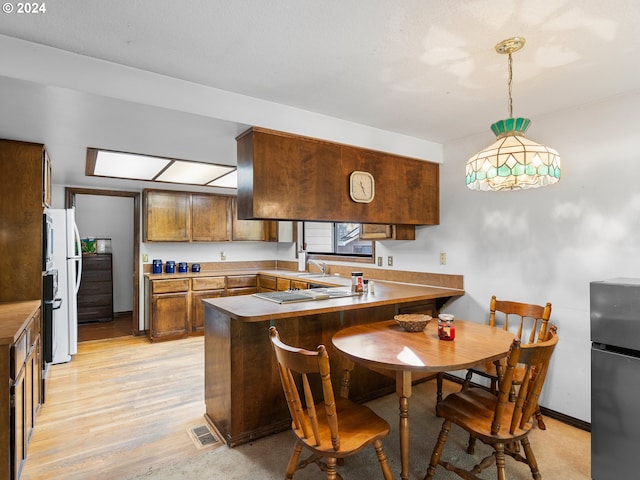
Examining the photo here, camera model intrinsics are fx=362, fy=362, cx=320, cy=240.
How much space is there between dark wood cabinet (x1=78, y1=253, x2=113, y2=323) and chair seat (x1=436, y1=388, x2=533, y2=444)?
18.8 feet

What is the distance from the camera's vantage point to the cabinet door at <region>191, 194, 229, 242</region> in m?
5.27

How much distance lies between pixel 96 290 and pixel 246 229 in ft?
8.72

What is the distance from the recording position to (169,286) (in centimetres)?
473

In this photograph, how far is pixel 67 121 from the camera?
231 centimetres

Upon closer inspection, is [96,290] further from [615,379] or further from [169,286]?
[615,379]

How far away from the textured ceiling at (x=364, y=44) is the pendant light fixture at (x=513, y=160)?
0.67 ft

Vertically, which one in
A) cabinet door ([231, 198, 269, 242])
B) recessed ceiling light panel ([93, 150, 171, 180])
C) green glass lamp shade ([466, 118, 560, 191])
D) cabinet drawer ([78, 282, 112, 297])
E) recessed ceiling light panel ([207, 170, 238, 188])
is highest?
recessed ceiling light panel ([93, 150, 171, 180])

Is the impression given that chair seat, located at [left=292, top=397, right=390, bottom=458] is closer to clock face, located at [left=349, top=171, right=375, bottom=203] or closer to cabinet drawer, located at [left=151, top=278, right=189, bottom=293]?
clock face, located at [left=349, top=171, right=375, bottom=203]

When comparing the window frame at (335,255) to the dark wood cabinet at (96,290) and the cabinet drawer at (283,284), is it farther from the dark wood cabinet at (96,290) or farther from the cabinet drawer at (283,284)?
the dark wood cabinet at (96,290)

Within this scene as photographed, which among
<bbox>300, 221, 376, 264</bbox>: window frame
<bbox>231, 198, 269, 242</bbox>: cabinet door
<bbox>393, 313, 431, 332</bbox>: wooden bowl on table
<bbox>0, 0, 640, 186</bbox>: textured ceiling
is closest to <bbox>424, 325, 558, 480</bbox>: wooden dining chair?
<bbox>393, 313, 431, 332</bbox>: wooden bowl on table

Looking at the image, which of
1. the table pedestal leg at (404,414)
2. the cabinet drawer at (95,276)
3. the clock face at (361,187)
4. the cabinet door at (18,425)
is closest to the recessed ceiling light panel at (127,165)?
the clock face at (361,187)

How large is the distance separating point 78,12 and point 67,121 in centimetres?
104

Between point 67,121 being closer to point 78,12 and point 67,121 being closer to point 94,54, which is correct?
point 94,54

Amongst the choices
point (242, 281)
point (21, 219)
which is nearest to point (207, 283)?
point (242, 281)
